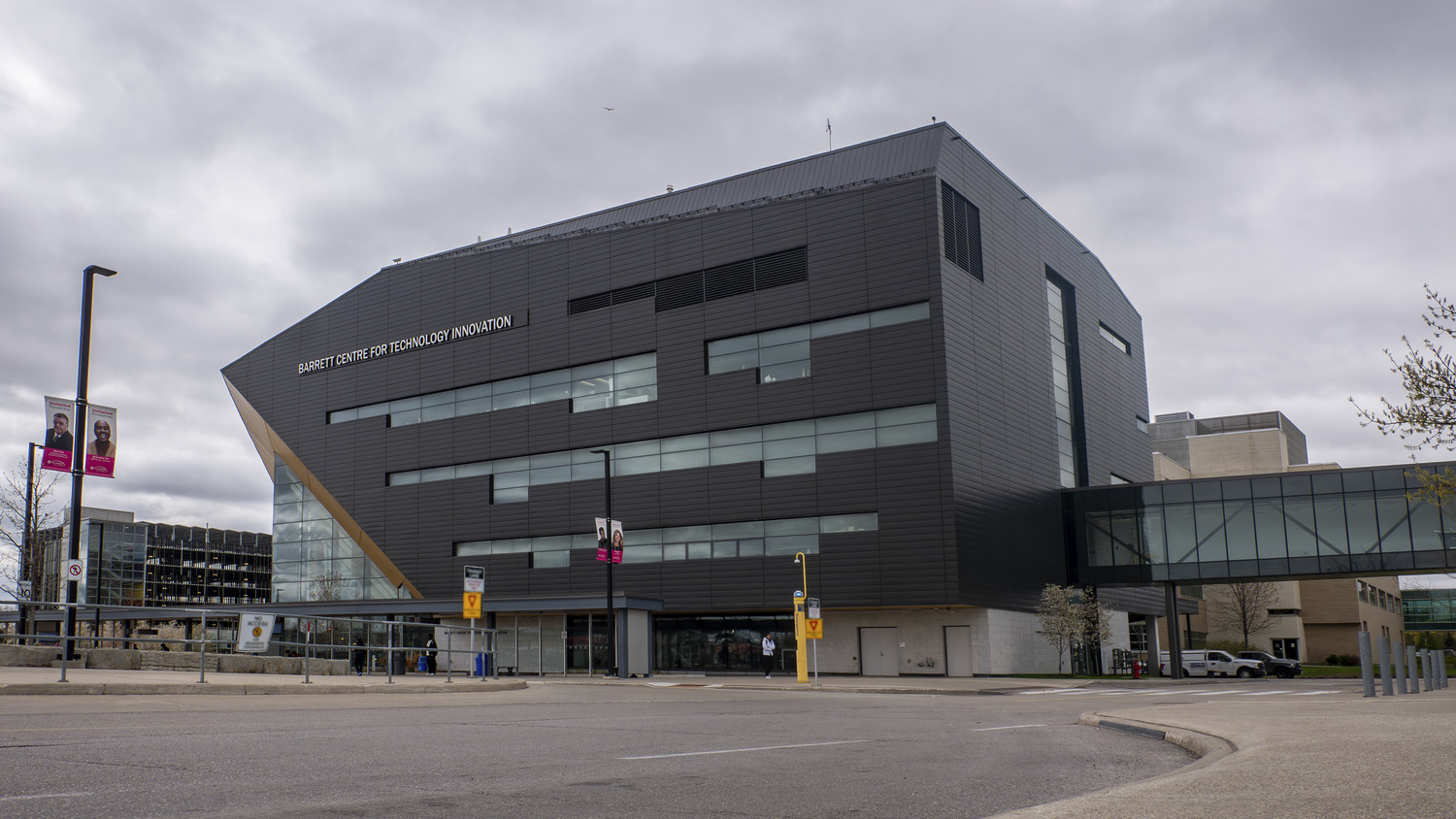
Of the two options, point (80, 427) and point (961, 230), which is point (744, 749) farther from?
point (961, 230)

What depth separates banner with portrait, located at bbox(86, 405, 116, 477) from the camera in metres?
24.5

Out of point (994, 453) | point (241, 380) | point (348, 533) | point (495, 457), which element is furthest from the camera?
point (241, 380)

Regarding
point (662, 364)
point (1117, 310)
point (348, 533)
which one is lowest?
point (348, 533)

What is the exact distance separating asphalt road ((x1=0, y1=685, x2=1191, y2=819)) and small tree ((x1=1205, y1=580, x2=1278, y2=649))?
7364cm

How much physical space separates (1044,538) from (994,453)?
6.06 metres

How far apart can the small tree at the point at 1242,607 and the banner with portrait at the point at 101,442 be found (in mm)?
74113

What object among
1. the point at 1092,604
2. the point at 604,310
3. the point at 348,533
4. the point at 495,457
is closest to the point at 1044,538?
the point at 1092,604

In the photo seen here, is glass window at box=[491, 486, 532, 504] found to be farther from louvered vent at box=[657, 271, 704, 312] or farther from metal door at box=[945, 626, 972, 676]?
metal door at box=[945, 626, 972, 676]

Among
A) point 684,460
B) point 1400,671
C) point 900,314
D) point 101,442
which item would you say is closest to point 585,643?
point 684,460

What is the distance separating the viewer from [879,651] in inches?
1825

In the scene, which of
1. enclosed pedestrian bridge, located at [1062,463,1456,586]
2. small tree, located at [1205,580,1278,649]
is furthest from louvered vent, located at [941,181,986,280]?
small tree, located at [1205,580,1278,649]

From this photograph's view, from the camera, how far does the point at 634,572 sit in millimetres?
50344

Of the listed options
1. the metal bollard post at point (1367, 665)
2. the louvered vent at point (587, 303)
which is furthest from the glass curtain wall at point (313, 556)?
the metal bollard post at point (1367, 665)

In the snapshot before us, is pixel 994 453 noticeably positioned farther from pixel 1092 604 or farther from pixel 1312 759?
pixel 1312 759
